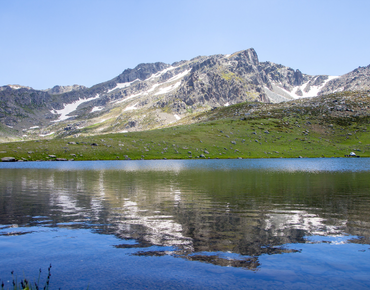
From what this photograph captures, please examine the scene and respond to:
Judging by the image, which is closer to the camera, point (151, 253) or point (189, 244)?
point (151, 253)

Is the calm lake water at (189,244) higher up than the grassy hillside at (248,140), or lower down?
lower down

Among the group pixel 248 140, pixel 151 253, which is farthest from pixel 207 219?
pixel 248 140

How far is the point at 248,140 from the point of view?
154 meters

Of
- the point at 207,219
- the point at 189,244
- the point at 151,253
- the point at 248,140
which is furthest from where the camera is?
the point at 248,140

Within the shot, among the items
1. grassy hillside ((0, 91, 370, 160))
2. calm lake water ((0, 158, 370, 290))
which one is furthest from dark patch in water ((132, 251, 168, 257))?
grassy hillside ((0, 91, 370, 160))

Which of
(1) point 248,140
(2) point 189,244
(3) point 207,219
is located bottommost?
(3) point 207,219

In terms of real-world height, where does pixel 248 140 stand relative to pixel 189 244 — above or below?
above

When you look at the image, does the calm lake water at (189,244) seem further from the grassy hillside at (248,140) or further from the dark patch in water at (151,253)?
the grassy hillside at (248,140)

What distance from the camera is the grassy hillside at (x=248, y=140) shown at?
12962 centimetres

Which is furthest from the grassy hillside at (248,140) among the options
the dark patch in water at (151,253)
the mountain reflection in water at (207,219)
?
the dark patch in water at (151,253)

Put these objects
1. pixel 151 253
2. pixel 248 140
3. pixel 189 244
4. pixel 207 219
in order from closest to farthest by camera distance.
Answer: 1. pixel 151 253
2. pixel 189 244
3. pixel 207 219
4. pixel 248 140

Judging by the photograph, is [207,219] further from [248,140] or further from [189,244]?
[248,140]

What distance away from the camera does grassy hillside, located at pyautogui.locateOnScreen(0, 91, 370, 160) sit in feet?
425

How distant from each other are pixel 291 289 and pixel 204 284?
2.86m
